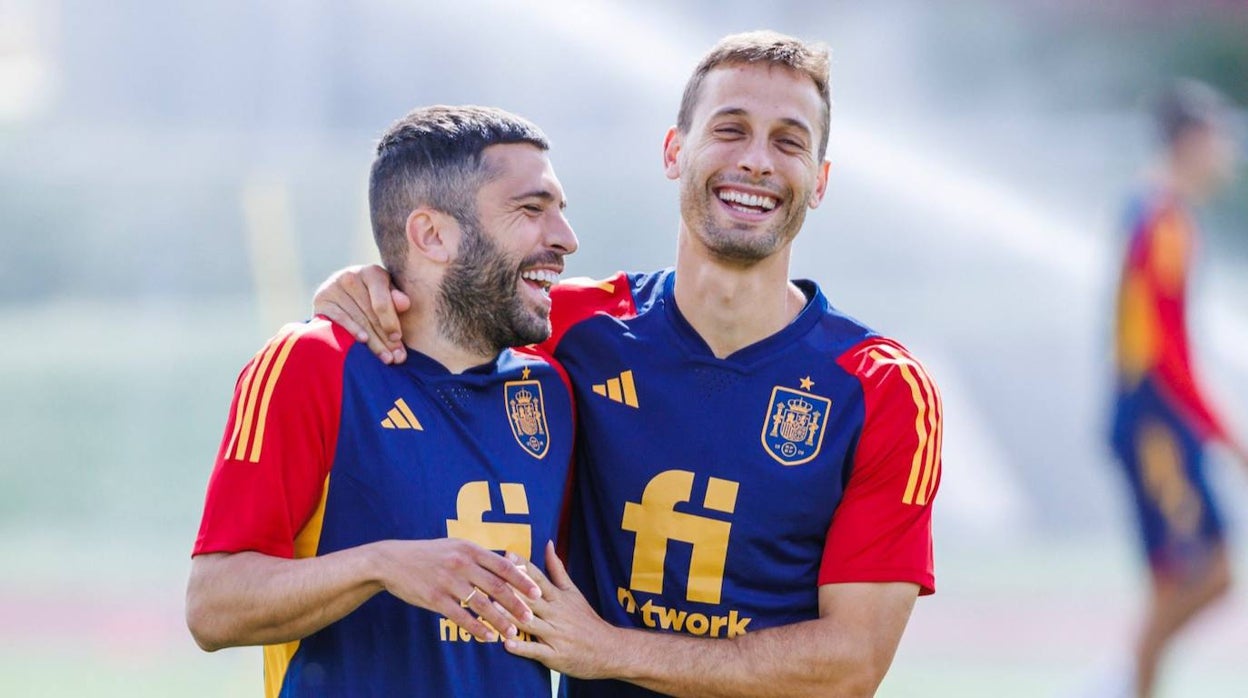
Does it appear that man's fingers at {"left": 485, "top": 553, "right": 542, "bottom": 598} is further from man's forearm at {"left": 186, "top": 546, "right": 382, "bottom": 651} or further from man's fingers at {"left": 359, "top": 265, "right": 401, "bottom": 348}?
man's fingers at {"left": 359, "top": 265, "right": 401, "bottom": 348}

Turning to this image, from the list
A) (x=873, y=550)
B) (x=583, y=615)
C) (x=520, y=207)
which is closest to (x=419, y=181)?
(x=520, y=207)

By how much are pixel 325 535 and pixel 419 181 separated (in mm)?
710

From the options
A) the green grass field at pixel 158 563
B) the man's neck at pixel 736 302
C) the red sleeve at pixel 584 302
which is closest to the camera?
the man's neck at pixel 736 302

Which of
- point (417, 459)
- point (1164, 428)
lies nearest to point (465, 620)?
point (417, 459)

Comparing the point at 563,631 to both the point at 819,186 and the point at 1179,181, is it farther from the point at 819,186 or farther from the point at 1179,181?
the point at 1179,181

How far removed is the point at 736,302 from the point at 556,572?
69 centimetres

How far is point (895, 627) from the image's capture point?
289 centimetres

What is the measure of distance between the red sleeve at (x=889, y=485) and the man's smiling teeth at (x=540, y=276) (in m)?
0.60

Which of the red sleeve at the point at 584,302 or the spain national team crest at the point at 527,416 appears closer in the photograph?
the spain national team crest at the point at 527,416

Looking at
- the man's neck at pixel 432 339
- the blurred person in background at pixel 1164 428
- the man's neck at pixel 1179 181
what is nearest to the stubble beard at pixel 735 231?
the man's neck at pixel 432 339

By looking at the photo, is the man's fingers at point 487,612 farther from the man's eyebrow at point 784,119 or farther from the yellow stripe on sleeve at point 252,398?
the man's eyebrow at point 784,119

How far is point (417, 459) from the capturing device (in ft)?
8.50

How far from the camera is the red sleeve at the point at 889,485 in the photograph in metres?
2.86

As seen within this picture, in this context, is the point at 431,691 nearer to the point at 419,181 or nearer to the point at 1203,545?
the point at 419,181
